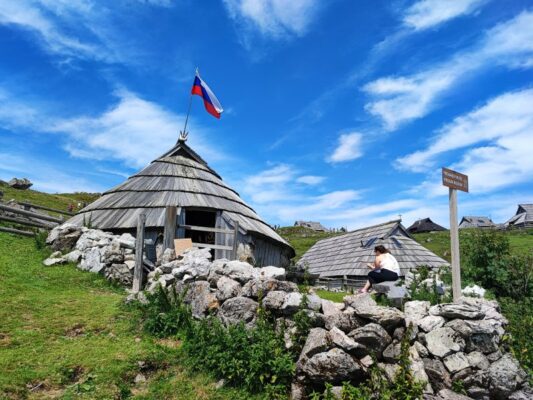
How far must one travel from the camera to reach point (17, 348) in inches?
248

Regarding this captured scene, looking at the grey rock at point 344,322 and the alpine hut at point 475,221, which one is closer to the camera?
the grey rock at point 344,322

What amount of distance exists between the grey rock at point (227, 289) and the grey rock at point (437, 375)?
344 cm

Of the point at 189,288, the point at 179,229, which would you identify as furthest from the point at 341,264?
the point at 189,288

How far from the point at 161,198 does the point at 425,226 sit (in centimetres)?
6971

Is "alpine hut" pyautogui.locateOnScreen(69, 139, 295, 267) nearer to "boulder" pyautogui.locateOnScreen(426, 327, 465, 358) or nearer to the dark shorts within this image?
the dark shorts

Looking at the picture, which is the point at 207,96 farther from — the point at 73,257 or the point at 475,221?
the point at 475,221

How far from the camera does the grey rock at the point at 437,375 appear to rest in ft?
17.9

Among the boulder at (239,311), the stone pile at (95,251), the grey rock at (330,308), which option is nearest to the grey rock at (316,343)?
the grey rock at (330,308)

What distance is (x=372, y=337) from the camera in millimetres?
5672

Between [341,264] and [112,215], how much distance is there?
14.1 m

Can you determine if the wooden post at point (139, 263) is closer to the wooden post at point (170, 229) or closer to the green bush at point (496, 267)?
the wooden post at point (170, 229)

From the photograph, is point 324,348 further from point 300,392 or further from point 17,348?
point 17,348

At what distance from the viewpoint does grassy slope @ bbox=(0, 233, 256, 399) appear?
5492mm

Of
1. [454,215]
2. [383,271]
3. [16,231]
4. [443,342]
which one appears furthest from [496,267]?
[16,231]
